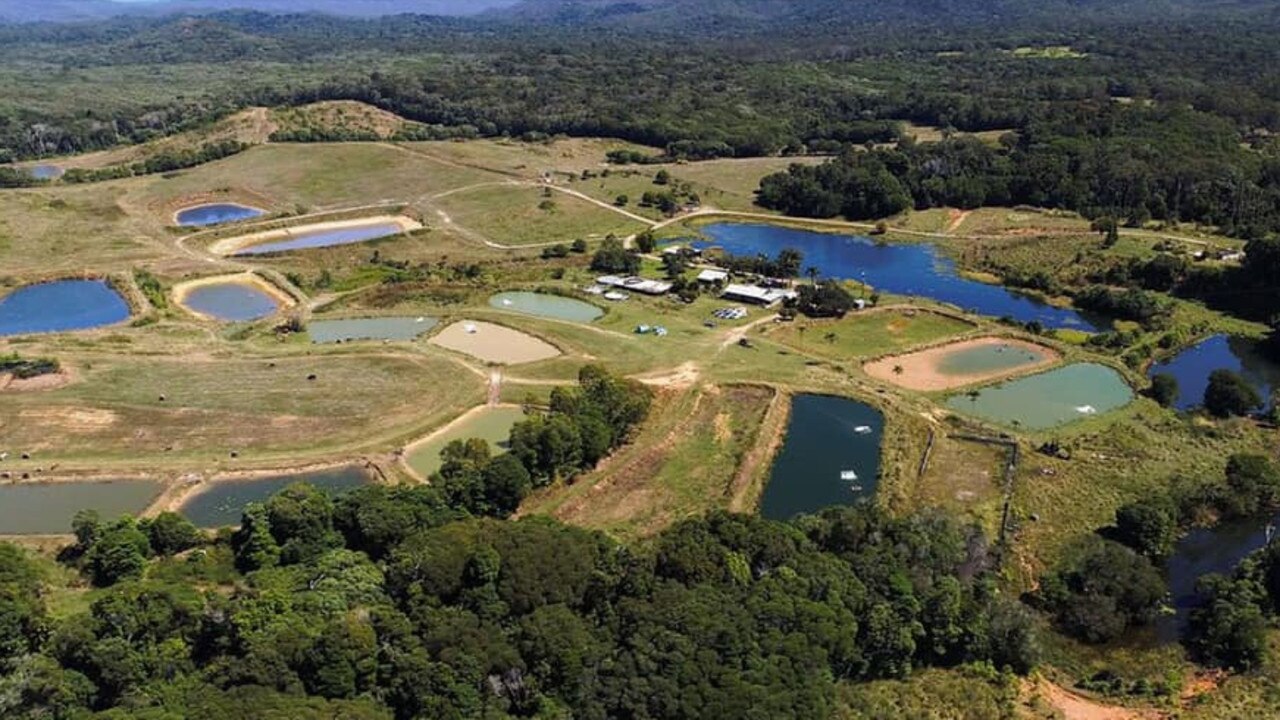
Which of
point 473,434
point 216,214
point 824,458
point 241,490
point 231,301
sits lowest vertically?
point 231,301

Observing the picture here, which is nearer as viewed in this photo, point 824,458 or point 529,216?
point 824,458

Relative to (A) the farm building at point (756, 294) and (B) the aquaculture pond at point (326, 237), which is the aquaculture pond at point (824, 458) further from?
(B) the aquaculture pond at point (326, 237)

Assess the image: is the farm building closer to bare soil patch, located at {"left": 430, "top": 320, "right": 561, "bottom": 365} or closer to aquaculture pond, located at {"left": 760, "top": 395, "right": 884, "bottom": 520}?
aquaculture pond, located at {"left": 760, "top": 395, "right": 884, "bottom": 520}

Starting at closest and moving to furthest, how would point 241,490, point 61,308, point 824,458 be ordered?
point 241,490
point 824,458
point 61,308

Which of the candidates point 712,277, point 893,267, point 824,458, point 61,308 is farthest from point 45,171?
point 824,458

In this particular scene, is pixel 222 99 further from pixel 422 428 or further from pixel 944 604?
pixel 944 604

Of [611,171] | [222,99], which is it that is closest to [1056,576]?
[611,171]

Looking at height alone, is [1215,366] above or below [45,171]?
above

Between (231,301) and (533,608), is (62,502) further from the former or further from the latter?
(231,301)
